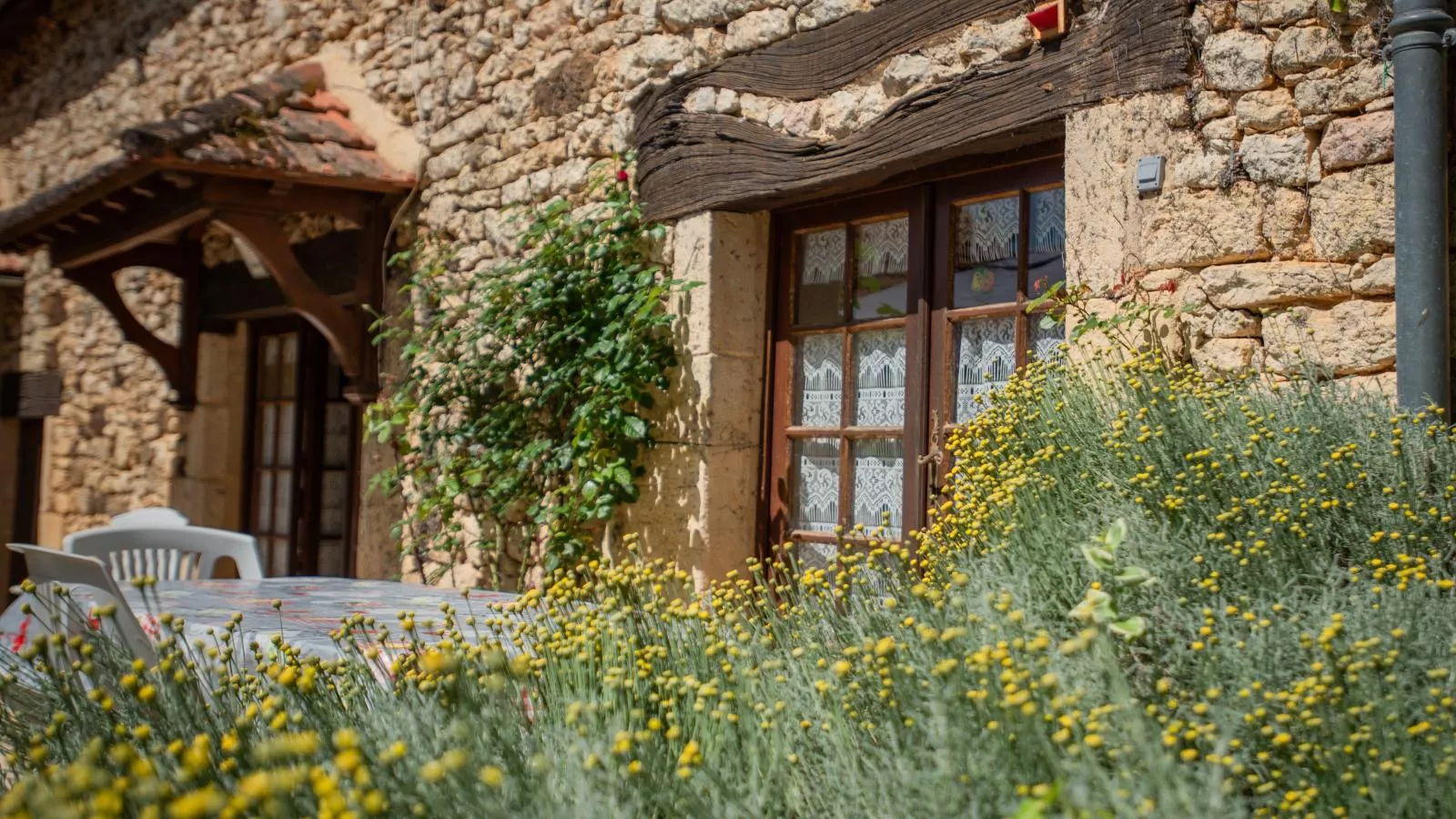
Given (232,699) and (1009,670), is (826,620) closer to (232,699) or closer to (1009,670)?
(1009,670)

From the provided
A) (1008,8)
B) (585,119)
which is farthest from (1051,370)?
(585,119)

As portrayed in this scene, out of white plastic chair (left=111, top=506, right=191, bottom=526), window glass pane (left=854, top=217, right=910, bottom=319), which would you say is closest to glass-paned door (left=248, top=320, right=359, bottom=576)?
white plastic chair (left=111, top=506, right=191, bottom=526)

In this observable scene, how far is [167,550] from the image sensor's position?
4543 mm

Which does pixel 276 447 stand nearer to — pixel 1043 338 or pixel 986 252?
pixel 986 252

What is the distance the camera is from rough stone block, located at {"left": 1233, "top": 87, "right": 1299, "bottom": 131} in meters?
2.86

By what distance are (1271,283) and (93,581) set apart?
2.61 m

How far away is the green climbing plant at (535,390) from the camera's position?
4.31 meters

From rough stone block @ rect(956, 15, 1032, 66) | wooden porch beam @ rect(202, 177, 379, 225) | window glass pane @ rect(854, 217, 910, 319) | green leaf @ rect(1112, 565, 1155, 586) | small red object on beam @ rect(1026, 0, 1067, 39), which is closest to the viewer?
green leaf @ rect(1112, 565, 1155, 586)

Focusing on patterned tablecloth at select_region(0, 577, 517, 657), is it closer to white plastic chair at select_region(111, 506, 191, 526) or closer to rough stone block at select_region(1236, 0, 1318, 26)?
white plastic chair at select_region(111, 506, 191, 526)

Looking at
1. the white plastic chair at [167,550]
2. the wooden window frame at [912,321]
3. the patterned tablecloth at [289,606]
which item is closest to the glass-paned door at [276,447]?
the white plastic chair at [167,550]

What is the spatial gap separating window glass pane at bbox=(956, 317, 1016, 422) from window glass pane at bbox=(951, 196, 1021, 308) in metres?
0.07

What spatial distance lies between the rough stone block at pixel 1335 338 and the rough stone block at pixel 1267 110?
0.44 m

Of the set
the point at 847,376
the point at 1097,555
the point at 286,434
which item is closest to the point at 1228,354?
the point at 1097,555

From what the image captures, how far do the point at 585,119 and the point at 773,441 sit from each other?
59.2 inches
